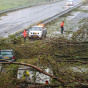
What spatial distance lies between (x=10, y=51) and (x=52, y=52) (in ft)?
8.09

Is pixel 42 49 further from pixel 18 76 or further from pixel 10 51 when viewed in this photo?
pixel 18 76

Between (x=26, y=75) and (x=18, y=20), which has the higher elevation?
(x=26, y=75)

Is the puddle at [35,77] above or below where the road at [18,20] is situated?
above

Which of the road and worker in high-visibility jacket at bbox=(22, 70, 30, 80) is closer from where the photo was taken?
worker in high-visibility jacket at bbox=(22, 70, 30, 80)

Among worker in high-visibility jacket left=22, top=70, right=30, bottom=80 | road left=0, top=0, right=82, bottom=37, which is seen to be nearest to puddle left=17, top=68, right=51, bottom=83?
worker in high-visibility jacket left=22, top=70, right=30, bottom=80

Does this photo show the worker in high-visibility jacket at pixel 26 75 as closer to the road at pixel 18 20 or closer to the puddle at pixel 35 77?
the puddle at pixel 35 77

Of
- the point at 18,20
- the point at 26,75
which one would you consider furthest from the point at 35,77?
the point at 18,20

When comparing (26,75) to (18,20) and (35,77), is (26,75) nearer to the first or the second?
(35,77)

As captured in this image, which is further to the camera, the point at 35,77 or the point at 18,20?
the point at 18,20

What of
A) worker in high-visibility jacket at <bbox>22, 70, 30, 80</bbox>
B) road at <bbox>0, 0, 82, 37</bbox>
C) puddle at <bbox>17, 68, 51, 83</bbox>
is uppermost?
worker in high-visibility jacket at <bbox>22, 70, 30, 80</bbox>

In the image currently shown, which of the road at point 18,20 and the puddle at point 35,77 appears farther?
the road at point 18,20

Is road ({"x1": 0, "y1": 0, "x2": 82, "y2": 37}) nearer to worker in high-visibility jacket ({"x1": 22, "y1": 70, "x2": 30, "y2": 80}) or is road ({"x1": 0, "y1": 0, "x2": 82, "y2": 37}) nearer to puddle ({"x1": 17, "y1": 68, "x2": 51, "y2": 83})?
puddle ({"x1": 17, "y1": 68, "x2": 51, "y2": 83})

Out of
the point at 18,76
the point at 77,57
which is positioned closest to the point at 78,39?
the point at 77,57

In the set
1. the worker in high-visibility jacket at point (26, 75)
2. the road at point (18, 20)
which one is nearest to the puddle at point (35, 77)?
the worker in high-visibility jacket at point (26, 75)
